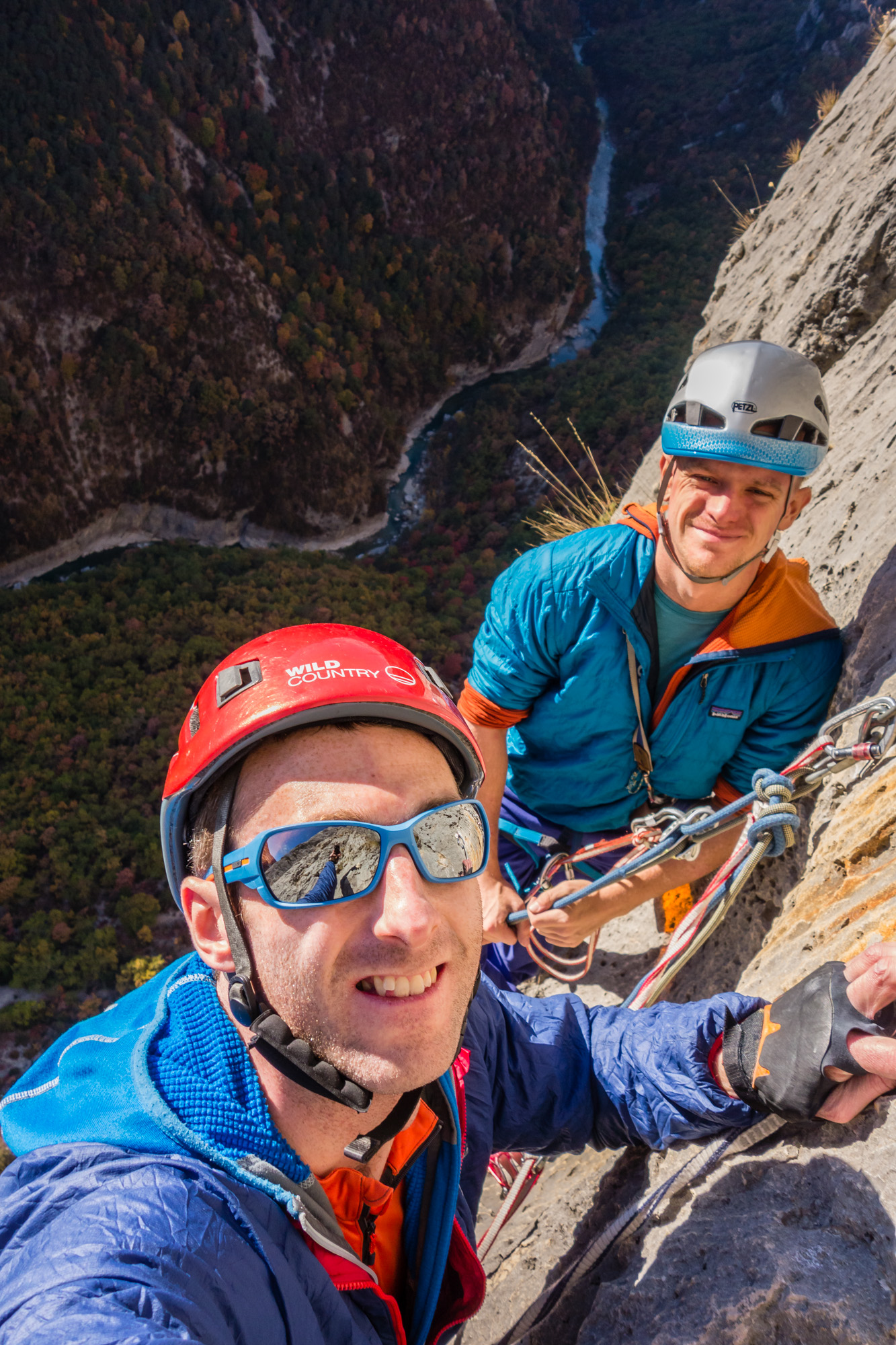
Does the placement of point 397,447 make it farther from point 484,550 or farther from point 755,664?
point 755,664

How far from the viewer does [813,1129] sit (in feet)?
5.06

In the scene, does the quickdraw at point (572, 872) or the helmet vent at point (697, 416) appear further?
the quickdraw at point (572, 872)

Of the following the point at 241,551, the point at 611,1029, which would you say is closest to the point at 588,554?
the point at 611,1029

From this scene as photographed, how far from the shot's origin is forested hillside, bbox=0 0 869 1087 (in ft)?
40.3

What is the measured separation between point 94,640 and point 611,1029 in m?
15.6

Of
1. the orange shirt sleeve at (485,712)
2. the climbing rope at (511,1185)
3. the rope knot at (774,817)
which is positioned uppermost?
the orange shirt sleeve at (485,712)

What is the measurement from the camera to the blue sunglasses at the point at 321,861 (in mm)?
1364

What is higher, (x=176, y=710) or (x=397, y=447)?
(x=397, y=447)

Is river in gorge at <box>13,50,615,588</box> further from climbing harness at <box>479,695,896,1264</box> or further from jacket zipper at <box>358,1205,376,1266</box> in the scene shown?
jacket zipper at <box>358,1205,376,1266</box>

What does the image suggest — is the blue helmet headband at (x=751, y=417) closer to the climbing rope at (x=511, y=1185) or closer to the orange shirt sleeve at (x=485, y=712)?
the orange shirt sleeve at (x=485, y=712)

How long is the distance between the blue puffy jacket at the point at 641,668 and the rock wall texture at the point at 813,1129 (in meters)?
0.19

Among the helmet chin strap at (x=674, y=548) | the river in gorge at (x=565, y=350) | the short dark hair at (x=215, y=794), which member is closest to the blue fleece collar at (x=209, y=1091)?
the short dark hair at (x=215, y=794)

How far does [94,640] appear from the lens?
1539cm

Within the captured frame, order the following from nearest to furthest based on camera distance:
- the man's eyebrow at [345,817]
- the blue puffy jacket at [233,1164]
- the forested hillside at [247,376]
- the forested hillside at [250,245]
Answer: the blue puffy jacket at [233,1164] < the man's eyebrow at [345,817] < the forested hillside at [247,376] < the forested hillside at [250,245]
